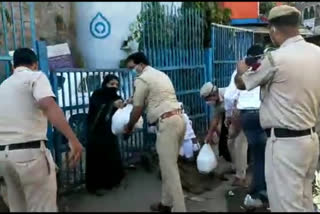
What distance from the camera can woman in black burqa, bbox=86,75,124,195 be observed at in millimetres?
6207

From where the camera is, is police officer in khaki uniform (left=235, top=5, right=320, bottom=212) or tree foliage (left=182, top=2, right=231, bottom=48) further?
tree foliage (left=182, top=2, right=231, bottom=48)

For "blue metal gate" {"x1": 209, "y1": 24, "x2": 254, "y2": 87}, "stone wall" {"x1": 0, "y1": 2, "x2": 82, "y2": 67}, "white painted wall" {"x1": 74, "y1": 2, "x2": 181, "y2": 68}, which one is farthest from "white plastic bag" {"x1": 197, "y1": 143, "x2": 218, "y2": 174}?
"stone wall" {"x1": 0, "y1": 2, "x2": 82, "y2": 67}

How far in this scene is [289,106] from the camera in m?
3.68

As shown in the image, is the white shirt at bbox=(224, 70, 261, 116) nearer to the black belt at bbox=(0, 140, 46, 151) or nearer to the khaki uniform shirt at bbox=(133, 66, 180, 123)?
the khaki uniform shirt at bbox=(133, 66, 180, 123)

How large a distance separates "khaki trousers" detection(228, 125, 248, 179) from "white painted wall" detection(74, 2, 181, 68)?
394cm

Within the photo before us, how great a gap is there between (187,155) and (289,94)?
2.96 meters

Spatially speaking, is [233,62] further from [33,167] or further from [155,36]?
[33,167]

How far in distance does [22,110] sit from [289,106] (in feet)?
6.28

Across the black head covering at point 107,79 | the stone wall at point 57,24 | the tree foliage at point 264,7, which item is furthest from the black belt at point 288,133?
the tree foliage at point 264,7

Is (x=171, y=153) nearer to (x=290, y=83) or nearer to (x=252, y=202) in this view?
(x=252, y=202)

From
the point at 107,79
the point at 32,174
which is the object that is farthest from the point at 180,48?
the point at 32,174

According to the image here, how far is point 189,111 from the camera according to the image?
8891 millimetres

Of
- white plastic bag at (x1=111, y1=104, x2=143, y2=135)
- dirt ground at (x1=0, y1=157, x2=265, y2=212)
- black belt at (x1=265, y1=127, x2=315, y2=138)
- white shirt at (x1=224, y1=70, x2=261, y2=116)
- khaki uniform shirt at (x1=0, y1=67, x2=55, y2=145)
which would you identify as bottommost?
dirt ground at (x1=0, y1=157, x2=265, y2=212)

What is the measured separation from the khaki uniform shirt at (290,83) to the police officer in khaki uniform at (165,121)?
157cm
